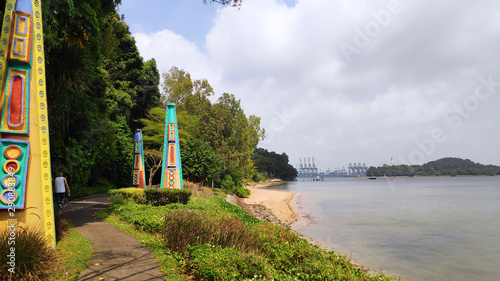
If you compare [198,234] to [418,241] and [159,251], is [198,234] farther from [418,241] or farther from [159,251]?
[418,241]

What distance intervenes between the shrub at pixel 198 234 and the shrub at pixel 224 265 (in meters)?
0.70

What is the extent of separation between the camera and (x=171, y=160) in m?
15.3

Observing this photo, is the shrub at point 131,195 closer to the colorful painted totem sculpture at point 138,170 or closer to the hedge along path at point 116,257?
the colorful painted totem sculpture at point 138,170

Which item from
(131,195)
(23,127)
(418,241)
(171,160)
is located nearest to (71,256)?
(23,127)

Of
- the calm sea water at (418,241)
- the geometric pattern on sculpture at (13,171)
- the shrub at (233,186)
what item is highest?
the geometric pattern on sculpture at (13,171)

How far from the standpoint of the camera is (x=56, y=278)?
4570 millimetres

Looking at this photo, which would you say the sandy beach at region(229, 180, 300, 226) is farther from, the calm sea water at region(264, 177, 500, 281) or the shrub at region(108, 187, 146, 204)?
the shrub at region(108, 187, 146, 204)

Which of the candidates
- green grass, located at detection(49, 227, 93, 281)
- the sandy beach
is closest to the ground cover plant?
green grass, located at detection(49, 227, 93, 281)

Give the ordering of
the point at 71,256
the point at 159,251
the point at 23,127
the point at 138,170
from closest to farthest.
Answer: the point at 23,127 → the point at 71,256 → the point at 159,251 → the point at 138,170

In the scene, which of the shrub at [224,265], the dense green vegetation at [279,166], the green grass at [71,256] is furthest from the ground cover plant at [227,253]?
the dense green vegetation at [279,166]

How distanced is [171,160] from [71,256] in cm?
982

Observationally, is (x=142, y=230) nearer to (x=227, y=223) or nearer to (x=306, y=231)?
(x=227, y=223)

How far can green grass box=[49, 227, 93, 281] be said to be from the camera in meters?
4.76

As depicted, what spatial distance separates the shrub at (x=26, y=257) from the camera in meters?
4.18
